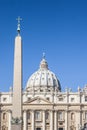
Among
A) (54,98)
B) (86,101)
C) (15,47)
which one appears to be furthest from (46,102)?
(15,47)

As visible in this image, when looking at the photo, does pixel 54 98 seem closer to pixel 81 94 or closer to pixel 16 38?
pixel 81 94

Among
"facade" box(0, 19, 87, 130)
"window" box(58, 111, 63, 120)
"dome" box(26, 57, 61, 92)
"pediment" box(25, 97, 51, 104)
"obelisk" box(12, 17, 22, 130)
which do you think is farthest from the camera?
"dome" box(26, 57, 61, 92)

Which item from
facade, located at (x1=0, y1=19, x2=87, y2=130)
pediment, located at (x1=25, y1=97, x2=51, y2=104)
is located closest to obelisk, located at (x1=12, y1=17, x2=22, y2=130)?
facade, located at (x1=0, y1=19, x2=87, y2=130)

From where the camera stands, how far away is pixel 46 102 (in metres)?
90.9

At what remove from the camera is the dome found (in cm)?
11256

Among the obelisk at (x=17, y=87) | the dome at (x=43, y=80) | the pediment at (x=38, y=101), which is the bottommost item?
the obelisk at (x=17, y=87)

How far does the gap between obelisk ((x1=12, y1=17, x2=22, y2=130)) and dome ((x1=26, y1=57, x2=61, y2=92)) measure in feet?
239

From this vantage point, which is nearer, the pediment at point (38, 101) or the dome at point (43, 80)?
the pediment at point (38, 101)

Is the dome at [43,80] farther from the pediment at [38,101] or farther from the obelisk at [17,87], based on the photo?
the obelisk at [17,87]

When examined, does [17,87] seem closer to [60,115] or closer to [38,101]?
[38,101]

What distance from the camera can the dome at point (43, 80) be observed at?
369 ft

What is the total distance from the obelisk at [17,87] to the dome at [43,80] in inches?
2866

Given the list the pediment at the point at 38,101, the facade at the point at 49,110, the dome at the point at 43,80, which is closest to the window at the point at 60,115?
the facade at the point at 49,110

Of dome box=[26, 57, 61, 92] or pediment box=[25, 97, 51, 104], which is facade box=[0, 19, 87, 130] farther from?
dome box=[26, 57, 61, 92]
